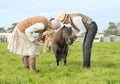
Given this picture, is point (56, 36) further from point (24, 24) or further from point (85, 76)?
point (85, 76)

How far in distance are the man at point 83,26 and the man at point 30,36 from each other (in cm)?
37

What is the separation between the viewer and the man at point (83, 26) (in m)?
10.2

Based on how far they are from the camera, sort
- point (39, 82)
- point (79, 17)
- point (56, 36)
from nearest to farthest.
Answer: point (39, 82), point (79, 17), point (56, 36)

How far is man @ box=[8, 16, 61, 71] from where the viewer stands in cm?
984

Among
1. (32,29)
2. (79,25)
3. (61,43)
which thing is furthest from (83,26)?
(61,43)

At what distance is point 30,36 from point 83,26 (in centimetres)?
142

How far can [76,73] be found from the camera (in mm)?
9727

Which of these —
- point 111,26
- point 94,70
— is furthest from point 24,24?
point 111,26

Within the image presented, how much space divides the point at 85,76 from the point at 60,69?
1519 millimetres

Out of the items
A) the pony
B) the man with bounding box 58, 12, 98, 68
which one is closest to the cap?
the man with bounding box 58, 12, 98, 68

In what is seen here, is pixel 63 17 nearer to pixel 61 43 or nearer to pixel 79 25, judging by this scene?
pixel 79 25

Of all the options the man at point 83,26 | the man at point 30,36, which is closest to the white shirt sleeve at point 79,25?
the man at point 83,26

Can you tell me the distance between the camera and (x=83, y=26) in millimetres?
10266

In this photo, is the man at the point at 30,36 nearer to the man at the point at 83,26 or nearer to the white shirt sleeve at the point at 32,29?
the white shirt sleeve at the point at 32,29
